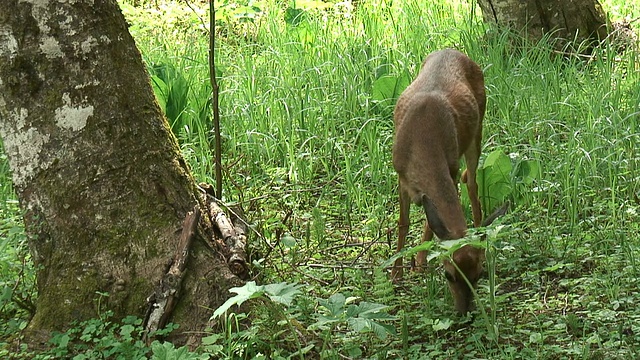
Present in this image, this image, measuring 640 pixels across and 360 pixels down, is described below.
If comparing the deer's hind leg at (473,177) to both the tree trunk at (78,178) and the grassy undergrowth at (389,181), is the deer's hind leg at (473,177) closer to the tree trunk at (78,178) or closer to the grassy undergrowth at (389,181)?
the grassy undergrowth at (389,181)

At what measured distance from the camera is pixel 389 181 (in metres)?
5.77

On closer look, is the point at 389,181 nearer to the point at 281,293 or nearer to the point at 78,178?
the point at 78,178

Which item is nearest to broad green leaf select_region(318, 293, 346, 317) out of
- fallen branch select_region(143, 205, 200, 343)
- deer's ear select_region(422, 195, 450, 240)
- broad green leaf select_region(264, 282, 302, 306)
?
broad green leaf select_region(264, 282, 302, 306)

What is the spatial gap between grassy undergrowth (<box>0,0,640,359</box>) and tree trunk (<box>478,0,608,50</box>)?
0.64 ft

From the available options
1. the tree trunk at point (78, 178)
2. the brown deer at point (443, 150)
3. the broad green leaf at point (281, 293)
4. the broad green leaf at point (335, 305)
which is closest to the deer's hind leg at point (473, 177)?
the brown deer at point (443, 150)

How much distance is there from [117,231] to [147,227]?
130 millimetres

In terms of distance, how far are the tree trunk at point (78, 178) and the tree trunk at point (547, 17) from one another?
4724mm

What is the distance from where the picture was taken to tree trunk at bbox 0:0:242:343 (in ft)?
12.6

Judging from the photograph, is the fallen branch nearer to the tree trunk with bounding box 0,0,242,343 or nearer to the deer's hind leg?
the tree trunk with bounding box 0,0,242,343

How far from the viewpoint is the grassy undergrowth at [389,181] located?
3.91 m

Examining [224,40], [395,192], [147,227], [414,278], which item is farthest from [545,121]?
[224,40]

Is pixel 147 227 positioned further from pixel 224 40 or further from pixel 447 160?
pixel 224 40

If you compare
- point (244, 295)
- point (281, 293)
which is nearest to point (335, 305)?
point (281, 293)

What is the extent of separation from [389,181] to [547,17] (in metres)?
3.00
